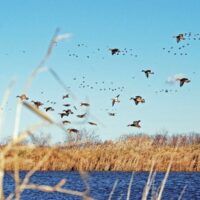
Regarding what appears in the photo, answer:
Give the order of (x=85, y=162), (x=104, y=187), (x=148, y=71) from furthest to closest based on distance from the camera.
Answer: (x=85, y=162) < (x=104, y=187) < (x=148, y=71)

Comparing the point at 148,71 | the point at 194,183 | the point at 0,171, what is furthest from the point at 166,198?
the point at 0,171

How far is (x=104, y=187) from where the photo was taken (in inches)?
1178

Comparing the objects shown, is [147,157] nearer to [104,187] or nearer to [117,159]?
[117,159]

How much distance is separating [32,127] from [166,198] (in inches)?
912

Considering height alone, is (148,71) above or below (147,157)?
above

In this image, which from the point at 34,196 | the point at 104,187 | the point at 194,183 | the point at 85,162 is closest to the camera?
the point at 34,196

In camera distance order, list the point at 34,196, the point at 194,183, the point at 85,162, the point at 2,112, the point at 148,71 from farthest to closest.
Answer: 1. the point at 85,162
2. the point at 194,183
3. the point at 34,196
4. the point at 148,71
5. the point at 2,112

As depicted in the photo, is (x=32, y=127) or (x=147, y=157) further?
(x=147, y=157)

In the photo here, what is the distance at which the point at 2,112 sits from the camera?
5.44 feet

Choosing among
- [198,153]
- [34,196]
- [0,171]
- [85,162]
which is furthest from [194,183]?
[0,171]

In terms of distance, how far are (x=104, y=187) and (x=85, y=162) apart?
6.29 metres

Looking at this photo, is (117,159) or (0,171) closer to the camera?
(0,171)

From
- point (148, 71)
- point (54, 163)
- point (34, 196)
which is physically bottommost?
point (34, 196)

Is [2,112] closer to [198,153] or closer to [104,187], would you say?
[104,187]
